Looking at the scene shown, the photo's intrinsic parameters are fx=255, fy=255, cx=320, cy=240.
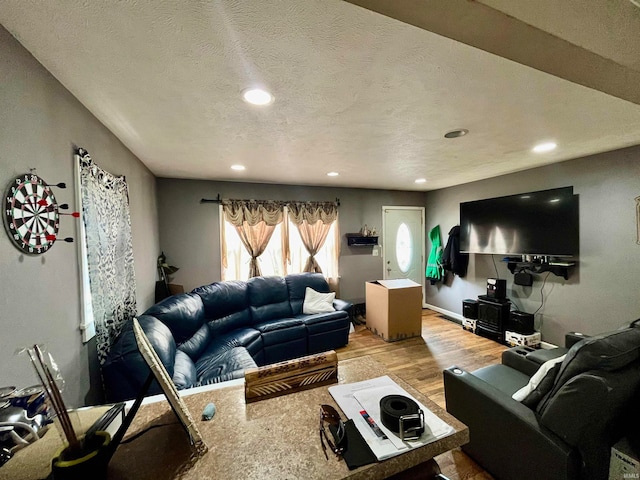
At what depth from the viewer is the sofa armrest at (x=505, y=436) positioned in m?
1.26

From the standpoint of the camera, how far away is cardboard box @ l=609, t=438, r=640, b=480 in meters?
1.14

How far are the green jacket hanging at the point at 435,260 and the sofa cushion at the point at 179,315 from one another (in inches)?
165

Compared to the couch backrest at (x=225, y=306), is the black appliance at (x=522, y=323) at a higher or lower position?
lower

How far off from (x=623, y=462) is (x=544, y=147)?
2588 millimetres

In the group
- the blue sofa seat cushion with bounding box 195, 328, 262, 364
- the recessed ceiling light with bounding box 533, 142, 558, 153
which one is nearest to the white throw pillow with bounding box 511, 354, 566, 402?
the recessed ceiling light with bounding box 533, 142, 558, 153

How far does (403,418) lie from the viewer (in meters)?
0.76

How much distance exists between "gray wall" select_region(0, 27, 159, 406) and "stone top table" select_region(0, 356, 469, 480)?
0.67m

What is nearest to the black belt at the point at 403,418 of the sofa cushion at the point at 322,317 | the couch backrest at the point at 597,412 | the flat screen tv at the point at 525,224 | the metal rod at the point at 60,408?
the metal rod at the point at 60,408

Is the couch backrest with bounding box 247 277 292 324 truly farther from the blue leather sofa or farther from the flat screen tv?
the flat screen tv

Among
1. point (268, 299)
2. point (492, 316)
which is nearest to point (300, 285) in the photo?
point (268, 299)

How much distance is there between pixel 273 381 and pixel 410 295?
3224 millimetres

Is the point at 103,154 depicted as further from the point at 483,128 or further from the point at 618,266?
the point at 618,266

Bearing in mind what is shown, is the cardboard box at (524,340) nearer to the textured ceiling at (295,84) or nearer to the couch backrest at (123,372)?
the textured ceiling at (295,84)

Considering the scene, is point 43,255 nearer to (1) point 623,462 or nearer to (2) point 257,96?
(2) point 257,96
